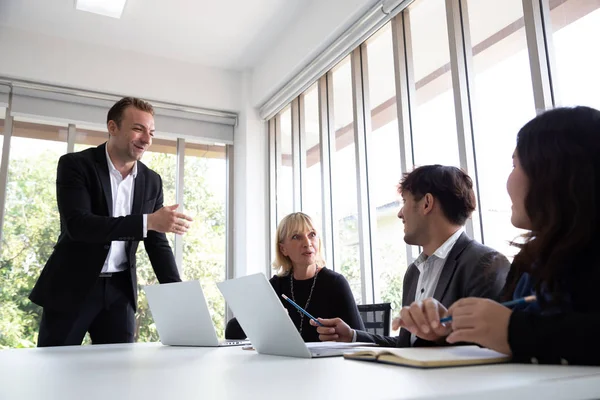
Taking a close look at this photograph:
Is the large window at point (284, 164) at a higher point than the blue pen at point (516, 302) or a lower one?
higher

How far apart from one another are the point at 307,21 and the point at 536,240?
3.12 m

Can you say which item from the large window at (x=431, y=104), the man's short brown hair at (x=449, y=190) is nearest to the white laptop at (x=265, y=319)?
the man's short brown hair at (x=449, y=190)

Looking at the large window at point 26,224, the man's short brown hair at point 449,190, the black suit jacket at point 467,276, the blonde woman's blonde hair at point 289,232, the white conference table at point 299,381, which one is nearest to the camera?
the white conference table at point 299,381

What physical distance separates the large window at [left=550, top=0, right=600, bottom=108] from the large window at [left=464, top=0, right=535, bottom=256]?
5.5 inches

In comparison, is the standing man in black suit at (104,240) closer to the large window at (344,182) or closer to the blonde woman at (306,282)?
the blonde woman at (306,282)

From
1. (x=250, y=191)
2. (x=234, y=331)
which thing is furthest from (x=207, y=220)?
(x=234, y=331)

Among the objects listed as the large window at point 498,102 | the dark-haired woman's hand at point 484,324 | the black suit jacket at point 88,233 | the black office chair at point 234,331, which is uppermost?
the large window at point 498,102

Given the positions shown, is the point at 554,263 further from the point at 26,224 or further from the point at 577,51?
the point at 26,224

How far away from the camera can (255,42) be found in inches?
165

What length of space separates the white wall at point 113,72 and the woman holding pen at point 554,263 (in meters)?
3.74

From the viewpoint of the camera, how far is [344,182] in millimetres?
3508

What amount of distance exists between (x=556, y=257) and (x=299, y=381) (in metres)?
0.44

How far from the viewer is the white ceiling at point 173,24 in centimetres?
365

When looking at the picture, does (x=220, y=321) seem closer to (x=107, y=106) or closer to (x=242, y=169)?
(x=242, y=169)
